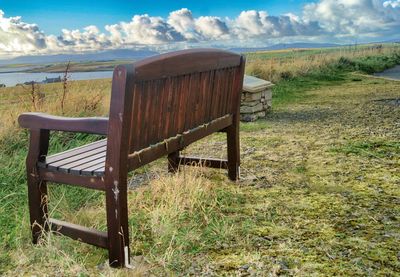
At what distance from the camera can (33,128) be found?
2.94m

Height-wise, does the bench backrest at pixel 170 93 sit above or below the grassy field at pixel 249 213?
above

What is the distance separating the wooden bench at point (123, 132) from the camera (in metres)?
2.54

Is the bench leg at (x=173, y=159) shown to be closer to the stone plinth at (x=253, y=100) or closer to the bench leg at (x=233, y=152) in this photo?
the bench leg at (x=233, y=152)

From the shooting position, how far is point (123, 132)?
2.51 metres

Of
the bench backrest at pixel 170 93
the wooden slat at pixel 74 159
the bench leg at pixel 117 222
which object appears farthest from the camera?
the wooden slat at pixel 74 159

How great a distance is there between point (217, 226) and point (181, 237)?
0.98 ft

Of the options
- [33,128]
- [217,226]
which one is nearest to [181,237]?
[217,226]

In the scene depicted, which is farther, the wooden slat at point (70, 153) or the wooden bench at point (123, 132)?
the wooden slat at point (70, 153)

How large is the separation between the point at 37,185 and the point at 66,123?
1.71 feet

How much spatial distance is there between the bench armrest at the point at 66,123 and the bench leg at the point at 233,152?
1.99 meters

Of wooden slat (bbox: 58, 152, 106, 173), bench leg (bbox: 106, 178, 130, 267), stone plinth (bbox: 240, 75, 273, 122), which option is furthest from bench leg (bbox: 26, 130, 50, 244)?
stone plinth (bbox: 240, 75, 273, 122)

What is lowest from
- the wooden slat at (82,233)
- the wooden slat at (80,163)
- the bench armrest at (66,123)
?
the wooden slat at (82,233)

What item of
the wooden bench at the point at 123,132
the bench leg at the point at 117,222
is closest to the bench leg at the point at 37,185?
the wooden bench at the point at 123,132

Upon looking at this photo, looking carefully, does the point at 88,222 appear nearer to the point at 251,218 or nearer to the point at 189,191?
the point at 189,191
